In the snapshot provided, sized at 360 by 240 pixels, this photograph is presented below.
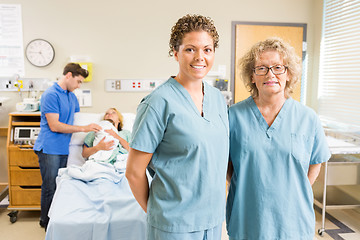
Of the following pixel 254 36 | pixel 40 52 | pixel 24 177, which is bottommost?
pixel 24 177

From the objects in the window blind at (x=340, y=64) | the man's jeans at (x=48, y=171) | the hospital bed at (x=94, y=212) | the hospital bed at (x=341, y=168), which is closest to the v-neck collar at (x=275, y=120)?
the hospital bed at (x=94, y=212)

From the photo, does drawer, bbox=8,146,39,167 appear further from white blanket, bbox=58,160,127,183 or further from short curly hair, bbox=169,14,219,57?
short curly hair, bbox=169,14,219,57

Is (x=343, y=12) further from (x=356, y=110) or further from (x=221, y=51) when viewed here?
(x=221, y=51)

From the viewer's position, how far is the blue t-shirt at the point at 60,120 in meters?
2.54

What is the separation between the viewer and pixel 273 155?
A: 1248 millimetres

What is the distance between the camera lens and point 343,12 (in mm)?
3195

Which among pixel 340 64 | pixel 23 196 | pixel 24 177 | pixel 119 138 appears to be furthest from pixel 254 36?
pixel 23 196

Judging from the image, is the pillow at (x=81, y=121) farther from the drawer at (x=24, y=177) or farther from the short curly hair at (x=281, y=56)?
the short curly hair at (x=281, y=56)

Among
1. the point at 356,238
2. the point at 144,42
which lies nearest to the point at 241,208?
the point at 356,238

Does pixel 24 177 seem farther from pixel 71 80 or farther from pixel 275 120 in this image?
pixel 275 120

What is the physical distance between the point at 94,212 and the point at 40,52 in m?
2.29

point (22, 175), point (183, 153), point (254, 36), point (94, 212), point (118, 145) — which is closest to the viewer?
point (183, 153)

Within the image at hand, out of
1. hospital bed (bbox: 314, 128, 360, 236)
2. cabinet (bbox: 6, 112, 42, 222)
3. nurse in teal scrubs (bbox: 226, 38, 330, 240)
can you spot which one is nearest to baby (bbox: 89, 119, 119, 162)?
cabinet (bbox: 6, 112, 42, 222)

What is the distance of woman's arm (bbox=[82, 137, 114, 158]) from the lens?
2670mm
